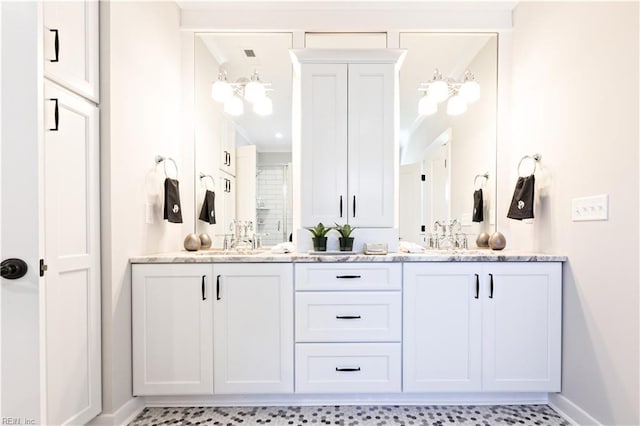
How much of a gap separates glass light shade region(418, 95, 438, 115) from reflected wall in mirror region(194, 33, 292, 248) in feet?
3.24

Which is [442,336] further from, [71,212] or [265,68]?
→ [265,68]

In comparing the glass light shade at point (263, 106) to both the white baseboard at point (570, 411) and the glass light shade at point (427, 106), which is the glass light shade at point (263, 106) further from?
the white baseboard at point (570, 411)

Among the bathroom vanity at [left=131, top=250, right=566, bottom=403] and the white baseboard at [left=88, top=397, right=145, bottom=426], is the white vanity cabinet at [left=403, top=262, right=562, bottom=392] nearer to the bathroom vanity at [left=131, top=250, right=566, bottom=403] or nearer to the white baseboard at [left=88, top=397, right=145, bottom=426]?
the bathroom vanity at [left=131, top=250, right=566, bottom=403]

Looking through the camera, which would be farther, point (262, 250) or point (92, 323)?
point (262, 250)

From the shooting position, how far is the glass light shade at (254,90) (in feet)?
7.66

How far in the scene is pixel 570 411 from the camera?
176cm

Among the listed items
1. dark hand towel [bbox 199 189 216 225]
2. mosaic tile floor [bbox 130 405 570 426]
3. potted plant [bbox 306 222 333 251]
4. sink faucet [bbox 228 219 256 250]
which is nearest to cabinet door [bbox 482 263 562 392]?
mosaic tile floor [bbox 130 405 570 426]

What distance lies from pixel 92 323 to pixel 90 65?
50.4 inches

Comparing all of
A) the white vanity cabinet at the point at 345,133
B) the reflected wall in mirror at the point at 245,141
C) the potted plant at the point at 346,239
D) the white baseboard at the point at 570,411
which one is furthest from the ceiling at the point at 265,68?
the white baseboard at the point at 570,411

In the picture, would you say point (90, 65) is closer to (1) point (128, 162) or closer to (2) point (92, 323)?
(1) point (128, 162)

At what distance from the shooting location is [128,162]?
178cm

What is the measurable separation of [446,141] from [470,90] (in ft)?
1.28

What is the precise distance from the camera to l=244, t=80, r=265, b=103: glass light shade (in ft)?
7.66

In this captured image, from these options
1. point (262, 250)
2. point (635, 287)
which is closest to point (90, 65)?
point (262, 250)
